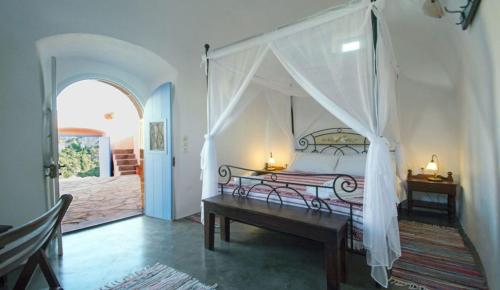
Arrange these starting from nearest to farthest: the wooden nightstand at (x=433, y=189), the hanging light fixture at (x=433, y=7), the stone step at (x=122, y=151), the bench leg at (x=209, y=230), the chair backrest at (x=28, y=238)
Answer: the chair backrest at (x=28, y=238)
the hanging light fixture at (x=433, y=7)
the bench leg at (x=209, y=230)
the wooden nightstand at (x=433, y=189)
the stone step at (x=122, y=151)

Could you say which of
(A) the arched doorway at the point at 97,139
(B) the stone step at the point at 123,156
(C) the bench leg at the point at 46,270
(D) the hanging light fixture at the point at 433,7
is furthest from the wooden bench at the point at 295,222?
(B) the stone step at the point at 123,156

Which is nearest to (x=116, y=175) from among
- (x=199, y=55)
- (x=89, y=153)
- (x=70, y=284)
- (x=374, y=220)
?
(x=89, y=153)

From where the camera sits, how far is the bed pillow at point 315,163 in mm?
3977

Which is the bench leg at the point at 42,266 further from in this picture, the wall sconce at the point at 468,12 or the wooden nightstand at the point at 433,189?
the wooden nightstand at the point at 433,189

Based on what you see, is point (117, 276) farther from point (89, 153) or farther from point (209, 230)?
point (89, 153)

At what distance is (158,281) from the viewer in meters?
2.19

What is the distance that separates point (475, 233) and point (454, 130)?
1724mm

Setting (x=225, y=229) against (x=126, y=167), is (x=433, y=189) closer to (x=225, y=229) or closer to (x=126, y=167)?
(x=225, y=229)

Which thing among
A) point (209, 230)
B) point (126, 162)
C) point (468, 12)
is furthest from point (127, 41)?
point (126, 162)

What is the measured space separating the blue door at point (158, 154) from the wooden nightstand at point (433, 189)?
11.8 feet

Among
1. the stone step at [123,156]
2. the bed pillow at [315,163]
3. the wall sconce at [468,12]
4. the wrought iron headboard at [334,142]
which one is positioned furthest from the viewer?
the stone step at [123,156]

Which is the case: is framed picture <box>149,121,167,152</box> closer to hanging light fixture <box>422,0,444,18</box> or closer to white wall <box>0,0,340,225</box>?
white wall <box>0,0,340,225</box>

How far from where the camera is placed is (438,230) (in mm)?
3199

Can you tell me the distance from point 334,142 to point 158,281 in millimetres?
3641
